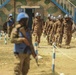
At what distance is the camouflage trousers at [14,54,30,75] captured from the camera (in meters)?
7.84

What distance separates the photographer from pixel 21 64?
7.88m

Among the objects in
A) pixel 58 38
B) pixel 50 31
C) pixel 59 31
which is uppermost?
pixel 59 31

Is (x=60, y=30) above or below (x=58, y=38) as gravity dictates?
above

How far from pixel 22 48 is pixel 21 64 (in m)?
0.38

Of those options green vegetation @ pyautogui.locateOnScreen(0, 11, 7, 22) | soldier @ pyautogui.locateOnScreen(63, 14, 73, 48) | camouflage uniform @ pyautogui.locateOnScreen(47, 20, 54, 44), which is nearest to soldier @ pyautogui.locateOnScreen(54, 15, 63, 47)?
soldier @ pyautogui.locateOnScreen(63, 14, 73, 48)

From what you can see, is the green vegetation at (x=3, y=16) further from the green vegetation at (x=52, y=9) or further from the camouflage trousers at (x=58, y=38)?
the camouflage trousers at (x=58, y=38)

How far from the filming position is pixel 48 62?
12719mm

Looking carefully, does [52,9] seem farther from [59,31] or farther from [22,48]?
[22,48]

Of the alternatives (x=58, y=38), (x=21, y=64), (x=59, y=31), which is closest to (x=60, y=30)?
(x=59, y=31)

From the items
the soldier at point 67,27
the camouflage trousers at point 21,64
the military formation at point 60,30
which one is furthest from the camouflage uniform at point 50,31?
the camouflage trousers at point 21,64

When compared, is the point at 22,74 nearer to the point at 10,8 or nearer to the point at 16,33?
the point at 16,33

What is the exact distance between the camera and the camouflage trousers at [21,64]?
784cm

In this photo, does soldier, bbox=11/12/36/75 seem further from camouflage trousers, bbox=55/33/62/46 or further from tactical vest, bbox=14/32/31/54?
camouflage trousers, bbox=55/33/62/46

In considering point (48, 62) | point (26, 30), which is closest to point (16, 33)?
point (26, 30)
